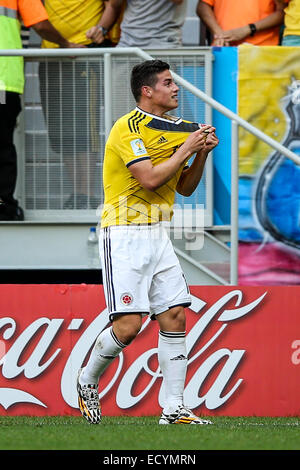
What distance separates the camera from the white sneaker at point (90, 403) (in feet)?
24.2

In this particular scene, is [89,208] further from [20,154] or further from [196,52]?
[196,52]

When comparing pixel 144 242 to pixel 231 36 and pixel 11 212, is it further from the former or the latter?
pixel 231 36

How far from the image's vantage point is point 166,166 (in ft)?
23.1

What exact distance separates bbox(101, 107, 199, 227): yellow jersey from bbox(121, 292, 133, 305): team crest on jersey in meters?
0.45

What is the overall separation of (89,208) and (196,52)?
1.48m

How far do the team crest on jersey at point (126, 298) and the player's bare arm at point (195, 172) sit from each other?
836 mm

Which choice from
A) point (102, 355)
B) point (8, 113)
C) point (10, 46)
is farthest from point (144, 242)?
point (10, 46)

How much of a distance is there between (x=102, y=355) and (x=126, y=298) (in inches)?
16.0

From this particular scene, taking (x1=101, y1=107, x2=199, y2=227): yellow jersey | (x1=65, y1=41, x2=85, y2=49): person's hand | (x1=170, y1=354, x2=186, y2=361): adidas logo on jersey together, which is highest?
(x1=65, y1=41, x2=85, y2=49): person's hand

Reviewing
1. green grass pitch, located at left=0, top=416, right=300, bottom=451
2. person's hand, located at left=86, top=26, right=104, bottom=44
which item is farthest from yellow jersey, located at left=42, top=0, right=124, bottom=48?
green grass pitch, located at left=0, top=416, right=300, bottom=451

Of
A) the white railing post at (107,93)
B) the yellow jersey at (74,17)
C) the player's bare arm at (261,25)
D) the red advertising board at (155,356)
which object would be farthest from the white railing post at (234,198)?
the yellow jersey at (74,17)

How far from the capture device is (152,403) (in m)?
8.57

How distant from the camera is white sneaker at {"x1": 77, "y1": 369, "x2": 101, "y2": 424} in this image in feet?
24.2

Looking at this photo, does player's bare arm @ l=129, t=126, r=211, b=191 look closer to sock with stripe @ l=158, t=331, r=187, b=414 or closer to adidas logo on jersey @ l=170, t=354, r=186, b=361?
sock with stripe @ l=158, t=331, r=187, b=414
